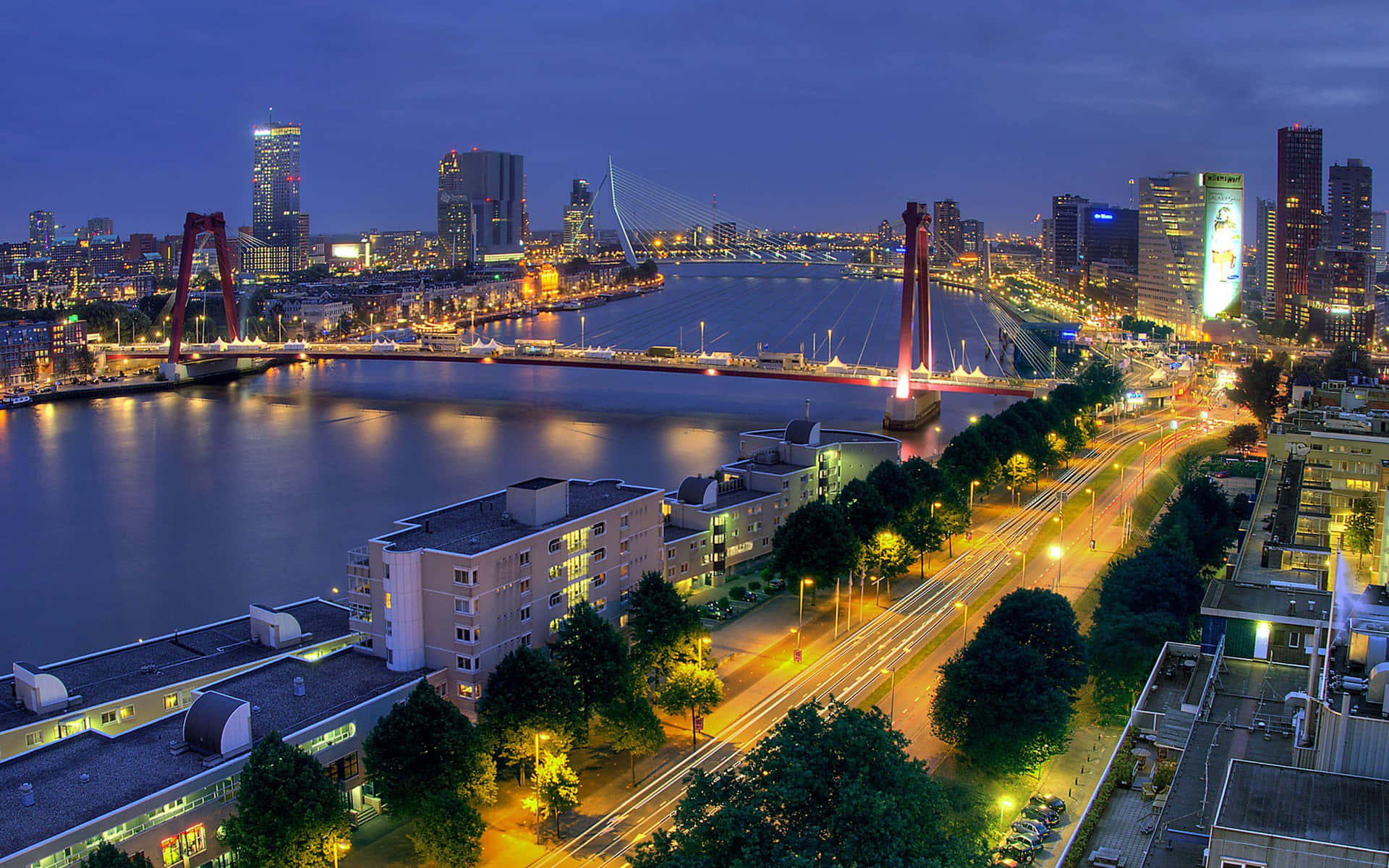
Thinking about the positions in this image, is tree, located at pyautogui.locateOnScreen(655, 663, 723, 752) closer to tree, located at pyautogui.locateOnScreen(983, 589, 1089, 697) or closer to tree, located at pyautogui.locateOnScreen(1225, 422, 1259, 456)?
tree, located at pyautogui.locateOnScreen(983, 589, 1089, 697)

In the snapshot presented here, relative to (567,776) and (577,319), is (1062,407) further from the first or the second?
(577,319)

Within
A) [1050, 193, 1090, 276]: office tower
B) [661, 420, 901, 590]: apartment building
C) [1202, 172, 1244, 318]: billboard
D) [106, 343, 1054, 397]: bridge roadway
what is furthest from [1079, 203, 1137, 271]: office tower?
[661, 420, 901, 590]: apartment building

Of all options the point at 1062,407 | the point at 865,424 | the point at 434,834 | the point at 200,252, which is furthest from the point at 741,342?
the point at 200,252

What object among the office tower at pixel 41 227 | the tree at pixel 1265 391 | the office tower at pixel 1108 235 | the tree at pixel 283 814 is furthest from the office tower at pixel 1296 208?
the office tower at pixel 41 227

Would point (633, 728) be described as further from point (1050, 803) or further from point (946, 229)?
point (946, 229)

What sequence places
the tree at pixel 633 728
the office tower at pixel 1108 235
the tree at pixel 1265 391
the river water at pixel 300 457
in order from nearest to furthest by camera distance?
the tree at pixel 633 728 → the river water at pixel 300 457 → the tree at pixel 1265 391 → the office tower at pixel 1108 235

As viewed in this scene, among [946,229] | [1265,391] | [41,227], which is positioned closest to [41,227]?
[41,227]

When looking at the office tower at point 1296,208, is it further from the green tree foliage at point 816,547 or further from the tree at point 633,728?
the tree at point 633,728
